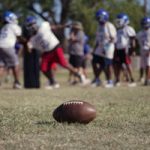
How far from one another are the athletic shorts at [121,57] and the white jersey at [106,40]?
605mm

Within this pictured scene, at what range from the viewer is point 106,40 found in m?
14.7

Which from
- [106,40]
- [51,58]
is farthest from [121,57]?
[51,58]

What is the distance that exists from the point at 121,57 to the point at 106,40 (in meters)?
0.93

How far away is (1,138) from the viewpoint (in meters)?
5.79

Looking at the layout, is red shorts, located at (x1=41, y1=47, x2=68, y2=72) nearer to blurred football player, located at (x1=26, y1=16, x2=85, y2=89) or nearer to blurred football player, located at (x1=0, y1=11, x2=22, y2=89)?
blurred football player, located at (x1=26, y1=16, x2=85, y2=89)

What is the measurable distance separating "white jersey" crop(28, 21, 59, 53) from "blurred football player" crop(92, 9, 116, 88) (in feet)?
4.12

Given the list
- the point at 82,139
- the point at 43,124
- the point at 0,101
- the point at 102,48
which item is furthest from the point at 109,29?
the point at 82,139

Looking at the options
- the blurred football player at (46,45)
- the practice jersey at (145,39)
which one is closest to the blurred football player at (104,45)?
the practice jersey at (145,39)

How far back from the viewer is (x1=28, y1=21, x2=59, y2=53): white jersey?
1414 cm

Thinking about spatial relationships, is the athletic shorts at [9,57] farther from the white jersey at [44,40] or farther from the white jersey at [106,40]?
the white jersey at [106,40]

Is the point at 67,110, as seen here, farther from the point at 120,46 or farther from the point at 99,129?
the point at 120,46

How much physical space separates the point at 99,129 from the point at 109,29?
27.8 ft

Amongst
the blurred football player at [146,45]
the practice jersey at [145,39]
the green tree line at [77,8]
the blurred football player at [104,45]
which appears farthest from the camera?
the green tree line at [77,8]

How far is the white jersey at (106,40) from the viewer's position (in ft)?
48.0
